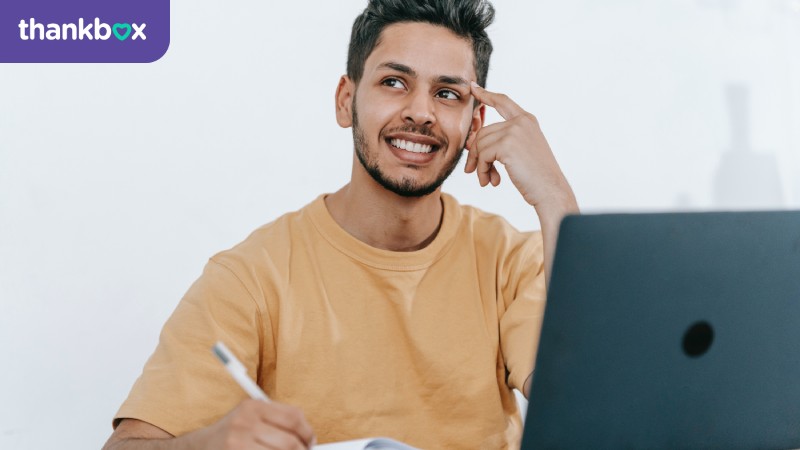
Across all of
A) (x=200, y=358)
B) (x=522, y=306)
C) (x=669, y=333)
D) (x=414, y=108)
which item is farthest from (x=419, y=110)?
(x=669, y=333)

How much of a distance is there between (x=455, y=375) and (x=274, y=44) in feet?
3.12

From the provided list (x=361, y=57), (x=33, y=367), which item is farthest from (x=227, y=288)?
(x=33, y=367)

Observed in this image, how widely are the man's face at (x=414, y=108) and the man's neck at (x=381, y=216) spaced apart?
0.03m

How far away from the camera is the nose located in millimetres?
1550

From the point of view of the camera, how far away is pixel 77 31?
195 cm

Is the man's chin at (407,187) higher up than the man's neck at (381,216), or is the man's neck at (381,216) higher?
the man's chin at (407,187)

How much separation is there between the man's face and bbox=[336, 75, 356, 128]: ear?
0.27 feet

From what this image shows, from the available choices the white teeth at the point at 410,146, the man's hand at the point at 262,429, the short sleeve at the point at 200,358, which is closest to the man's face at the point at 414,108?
the white teeth at the point at 410,146

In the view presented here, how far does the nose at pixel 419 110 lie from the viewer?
5.08ft

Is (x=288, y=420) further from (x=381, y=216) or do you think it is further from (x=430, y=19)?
(x=430, y=19)

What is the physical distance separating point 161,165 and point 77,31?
1.14ft

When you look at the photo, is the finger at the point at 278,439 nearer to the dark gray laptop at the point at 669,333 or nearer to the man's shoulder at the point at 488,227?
the dark gray laptop at the point at 669,333

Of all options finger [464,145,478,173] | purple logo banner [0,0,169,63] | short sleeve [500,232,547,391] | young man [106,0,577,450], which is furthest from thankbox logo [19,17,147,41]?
short sleeve [500,232,547,391]

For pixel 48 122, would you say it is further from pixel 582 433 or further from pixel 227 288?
pixel 582 433
